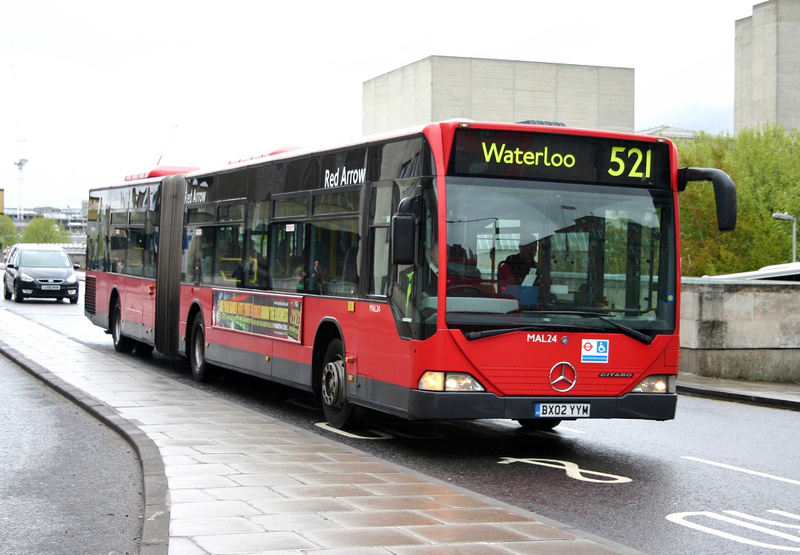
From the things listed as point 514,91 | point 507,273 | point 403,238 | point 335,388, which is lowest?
point 335,388

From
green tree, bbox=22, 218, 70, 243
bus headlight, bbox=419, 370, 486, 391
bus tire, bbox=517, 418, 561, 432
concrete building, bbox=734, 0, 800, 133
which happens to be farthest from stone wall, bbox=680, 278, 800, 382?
green tree, bbox=22, 218, 70, 243

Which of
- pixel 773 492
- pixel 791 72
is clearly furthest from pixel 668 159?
pixel 791 72

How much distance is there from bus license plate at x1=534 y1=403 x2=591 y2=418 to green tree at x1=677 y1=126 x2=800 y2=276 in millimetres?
42499

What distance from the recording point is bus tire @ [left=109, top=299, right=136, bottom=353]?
21.5 metres

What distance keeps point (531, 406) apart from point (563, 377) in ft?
1.37

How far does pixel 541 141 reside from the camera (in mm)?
10398

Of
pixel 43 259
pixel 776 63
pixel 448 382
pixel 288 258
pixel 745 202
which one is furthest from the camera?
pixel 776 63

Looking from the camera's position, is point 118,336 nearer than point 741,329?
No

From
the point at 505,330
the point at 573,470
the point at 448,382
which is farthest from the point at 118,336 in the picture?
the point at 573,470

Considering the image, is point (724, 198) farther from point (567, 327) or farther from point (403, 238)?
point (403, 238)

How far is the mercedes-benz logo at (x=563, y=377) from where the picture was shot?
10164mm

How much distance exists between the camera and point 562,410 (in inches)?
400

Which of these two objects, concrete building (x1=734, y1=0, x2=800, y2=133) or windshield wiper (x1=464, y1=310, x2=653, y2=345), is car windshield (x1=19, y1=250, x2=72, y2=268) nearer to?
windshield wiper (x1=464, y1=310, x2=653, y2=345)

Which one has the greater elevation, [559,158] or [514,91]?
[514,91]
